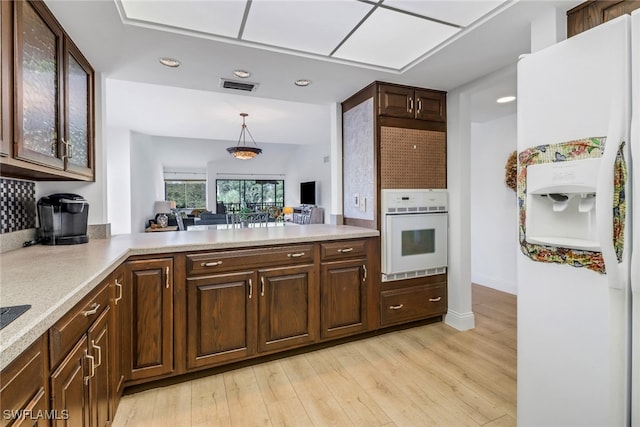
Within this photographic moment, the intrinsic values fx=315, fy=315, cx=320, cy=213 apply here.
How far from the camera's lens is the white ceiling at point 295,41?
1.71 metres

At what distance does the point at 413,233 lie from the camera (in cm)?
276

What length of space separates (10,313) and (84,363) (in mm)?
431

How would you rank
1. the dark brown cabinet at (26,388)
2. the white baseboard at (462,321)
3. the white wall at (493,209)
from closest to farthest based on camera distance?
the dark brown cabinet at (26,388) → the white baseboard at (462,321) → the white wall at (493,209)

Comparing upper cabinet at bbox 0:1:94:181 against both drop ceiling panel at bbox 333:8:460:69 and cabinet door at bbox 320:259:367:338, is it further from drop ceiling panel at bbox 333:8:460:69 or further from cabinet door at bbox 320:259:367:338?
cabinet door at bbox 320:259:367:338

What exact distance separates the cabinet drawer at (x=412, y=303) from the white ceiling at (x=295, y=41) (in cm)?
182

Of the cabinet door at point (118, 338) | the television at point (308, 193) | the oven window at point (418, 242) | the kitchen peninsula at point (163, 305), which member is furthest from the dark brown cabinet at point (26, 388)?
the television at point (308, 193)

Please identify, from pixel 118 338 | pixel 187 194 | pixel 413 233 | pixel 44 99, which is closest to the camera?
pixel 44 99

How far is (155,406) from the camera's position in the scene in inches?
70.9

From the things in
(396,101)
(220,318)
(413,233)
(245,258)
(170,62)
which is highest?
(170,62)

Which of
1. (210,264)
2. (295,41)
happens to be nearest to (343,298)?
(210,264)

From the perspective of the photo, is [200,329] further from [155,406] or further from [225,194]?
[225,194]

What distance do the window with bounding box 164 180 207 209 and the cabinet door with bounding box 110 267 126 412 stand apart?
9986 mm

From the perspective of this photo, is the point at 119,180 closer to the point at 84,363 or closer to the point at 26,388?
the point at 84,363

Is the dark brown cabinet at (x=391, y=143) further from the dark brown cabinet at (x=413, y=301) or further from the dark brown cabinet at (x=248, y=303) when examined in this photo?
the dark brown cabinet at (x=248, y=303)
